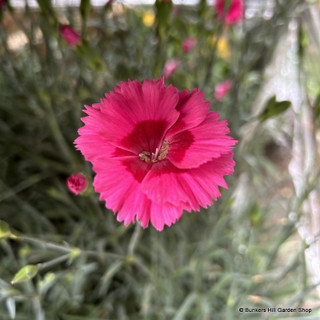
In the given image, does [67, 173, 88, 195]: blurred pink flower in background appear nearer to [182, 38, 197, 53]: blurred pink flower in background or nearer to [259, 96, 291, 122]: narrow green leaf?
[259, 96, 291, 122]: narrow green leaf

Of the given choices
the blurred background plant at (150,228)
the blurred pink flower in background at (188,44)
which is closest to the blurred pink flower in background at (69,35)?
the blurred background plant at (150,228)

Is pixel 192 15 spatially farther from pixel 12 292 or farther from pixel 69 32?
pixel 12 292

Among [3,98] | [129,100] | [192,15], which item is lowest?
[129,100]

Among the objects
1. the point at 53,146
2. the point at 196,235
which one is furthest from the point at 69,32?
the point at 196,235

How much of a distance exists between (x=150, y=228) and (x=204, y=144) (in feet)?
1.73

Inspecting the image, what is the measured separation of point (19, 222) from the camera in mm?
844

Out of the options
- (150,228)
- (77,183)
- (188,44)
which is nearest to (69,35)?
(77,183)

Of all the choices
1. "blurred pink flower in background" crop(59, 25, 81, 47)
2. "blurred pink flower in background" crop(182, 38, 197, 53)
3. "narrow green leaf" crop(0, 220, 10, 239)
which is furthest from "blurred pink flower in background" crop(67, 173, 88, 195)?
"blurred pink flower in background" crop(182, 38, 197, 53)

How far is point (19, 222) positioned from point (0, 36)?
20.6 inches

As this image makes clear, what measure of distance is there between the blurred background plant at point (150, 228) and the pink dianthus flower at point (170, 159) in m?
0.19

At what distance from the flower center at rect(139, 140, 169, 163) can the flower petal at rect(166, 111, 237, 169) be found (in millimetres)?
23

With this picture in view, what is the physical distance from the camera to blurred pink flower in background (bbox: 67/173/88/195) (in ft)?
1.28

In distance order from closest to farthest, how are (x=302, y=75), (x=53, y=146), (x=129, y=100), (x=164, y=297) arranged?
(x=129, y=100)
(x=302, y=75)
(x=164, y=297)
(x=53, y=146)

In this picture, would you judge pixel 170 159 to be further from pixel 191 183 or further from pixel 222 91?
pixel 222 91
